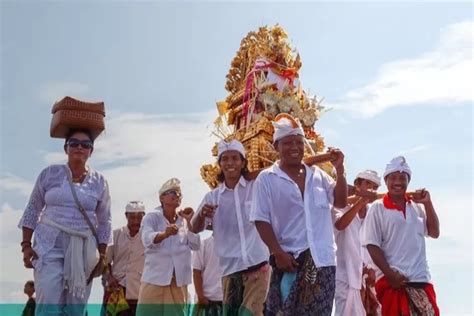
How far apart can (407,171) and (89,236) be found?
116 inches

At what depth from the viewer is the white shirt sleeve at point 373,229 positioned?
23.0ft

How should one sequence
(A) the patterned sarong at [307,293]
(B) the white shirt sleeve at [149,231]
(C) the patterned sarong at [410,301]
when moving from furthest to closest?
(B) the white shirt sleeve at [149,231] < (C) the patterned sarong at [410,301] < (A) the patterned sarong at [307,293]

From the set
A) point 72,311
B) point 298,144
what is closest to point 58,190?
point 72,311

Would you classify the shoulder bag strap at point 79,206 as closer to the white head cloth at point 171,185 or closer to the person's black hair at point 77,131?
the person's black hair at point 77,131

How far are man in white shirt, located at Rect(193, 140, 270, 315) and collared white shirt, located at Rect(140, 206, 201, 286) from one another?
1.07 metres

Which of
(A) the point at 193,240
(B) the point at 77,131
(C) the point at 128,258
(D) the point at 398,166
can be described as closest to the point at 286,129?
(D) the point at 398,166

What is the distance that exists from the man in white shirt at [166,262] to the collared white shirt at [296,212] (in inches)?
93.2

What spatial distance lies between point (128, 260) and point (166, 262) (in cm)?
139

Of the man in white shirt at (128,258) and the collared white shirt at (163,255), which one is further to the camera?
the man in white shirt at (128,258)

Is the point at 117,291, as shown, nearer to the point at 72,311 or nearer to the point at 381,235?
the point at 72,311

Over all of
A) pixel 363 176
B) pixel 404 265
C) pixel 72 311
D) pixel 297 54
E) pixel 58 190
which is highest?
pixel 297 54

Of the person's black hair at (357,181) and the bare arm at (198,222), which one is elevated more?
the person's black hair at (357,181)

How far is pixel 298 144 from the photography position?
19.0ft

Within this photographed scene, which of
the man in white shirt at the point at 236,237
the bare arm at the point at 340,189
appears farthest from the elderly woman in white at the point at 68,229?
the bare arm at the point at 340,189
